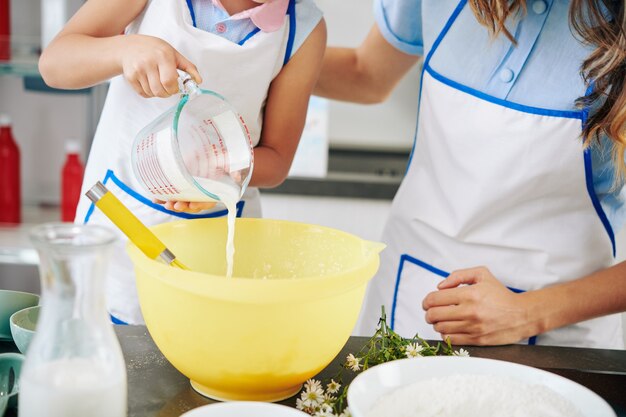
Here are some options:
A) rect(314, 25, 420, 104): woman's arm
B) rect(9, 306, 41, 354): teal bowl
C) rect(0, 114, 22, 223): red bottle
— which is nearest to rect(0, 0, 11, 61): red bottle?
rect(0, 114, 22, 223): red bottle

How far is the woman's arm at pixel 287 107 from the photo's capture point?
51.1 inches

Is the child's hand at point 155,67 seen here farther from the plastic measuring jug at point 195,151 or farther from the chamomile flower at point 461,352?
the chamomile flower at point 461,352

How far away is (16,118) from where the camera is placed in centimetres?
243

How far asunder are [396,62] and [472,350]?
28.5 inches

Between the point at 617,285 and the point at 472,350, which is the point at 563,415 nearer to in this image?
the point at 472,350

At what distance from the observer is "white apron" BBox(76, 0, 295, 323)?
3.95 ft

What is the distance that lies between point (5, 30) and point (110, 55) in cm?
143

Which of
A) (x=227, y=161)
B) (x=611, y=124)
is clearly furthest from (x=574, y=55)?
(x=227, y=161)

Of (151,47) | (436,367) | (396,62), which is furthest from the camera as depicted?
(396,62)

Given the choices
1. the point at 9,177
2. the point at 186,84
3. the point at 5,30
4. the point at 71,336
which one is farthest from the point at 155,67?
the point at 5,30

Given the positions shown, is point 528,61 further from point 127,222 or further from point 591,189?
point 127,222

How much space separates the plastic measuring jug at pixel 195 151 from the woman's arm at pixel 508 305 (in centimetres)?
37

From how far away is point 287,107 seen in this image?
131 centimetres

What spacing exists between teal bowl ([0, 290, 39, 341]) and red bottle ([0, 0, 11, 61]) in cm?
150
